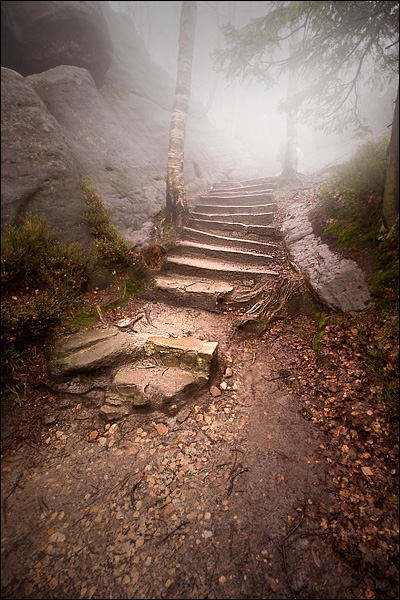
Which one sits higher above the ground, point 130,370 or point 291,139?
point 291,139

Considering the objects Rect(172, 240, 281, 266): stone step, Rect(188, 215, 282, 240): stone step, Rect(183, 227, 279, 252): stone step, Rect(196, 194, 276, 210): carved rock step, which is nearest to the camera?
Rect(172, 240, 281, 266): stone step

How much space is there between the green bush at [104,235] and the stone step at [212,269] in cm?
110

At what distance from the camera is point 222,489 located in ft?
8.85

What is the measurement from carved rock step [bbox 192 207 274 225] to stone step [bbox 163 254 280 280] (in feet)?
7.20

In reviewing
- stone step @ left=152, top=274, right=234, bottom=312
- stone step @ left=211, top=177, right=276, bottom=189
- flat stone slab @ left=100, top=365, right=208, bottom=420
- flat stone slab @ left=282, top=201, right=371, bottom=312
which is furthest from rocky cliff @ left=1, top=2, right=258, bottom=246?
flat stone slab @ left=282, top=201, right=371, bottom=312

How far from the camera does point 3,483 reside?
284 cm

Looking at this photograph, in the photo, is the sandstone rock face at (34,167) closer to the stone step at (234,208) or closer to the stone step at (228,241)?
the stone step at (228,241)

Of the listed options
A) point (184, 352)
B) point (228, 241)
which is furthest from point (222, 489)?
point (228, 241)

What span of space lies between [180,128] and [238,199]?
3.19 metres

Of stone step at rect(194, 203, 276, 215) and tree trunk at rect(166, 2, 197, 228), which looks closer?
tree trunk at rect(166, 2, 197, 228)

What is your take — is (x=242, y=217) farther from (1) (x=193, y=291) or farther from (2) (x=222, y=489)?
(2) (x=222, y=489)

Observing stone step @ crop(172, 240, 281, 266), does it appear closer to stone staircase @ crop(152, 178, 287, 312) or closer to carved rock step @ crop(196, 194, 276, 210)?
stone staircase @ crop(152, 178, 287, 312)

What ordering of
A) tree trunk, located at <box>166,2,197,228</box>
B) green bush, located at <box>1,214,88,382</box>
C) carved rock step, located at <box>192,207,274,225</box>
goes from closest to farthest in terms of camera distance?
green bush, located at <box>1,214,88,382</box>, carved rock step, located at <box>192,207,274,225</box>, tree trunk, located at <box>166,2,197,228</box>

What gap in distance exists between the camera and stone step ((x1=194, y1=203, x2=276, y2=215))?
8.01 metres
